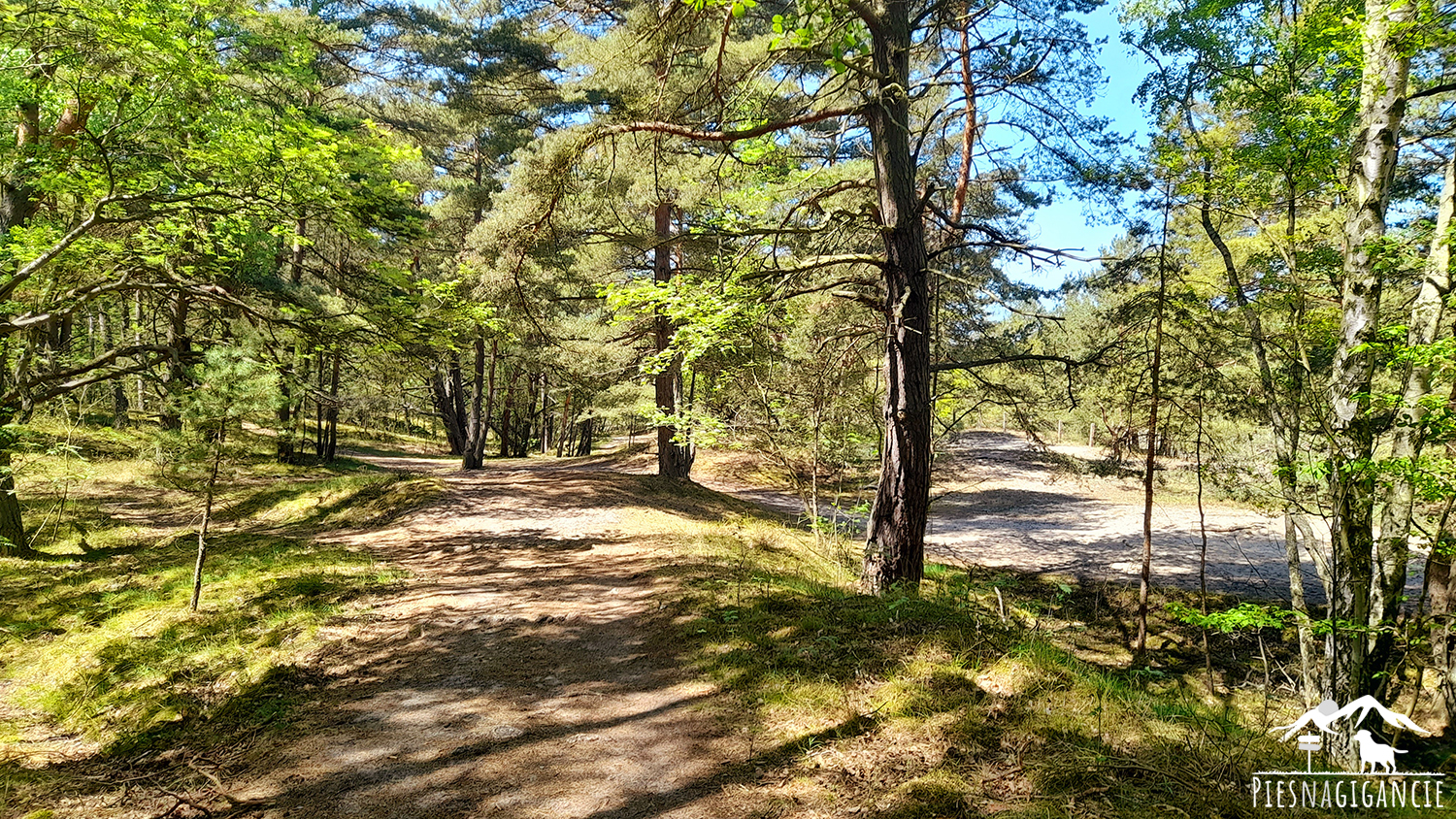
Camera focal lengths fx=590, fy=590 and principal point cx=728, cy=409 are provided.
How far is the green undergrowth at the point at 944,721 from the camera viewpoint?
2.83m

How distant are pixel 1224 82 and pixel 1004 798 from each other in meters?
7.94

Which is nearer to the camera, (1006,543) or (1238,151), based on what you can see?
(1238,151)

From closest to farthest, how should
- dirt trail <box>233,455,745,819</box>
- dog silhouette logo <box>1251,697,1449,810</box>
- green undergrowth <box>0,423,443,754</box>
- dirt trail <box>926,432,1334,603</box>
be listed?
dog silhouette logo <box>1251,697,1449,810</box> < dirt trail <box>233,455,745,819</box> < green undergrowth <box>0,423,443,754</box> < dirt trail <box>926,432,1334,603</box>

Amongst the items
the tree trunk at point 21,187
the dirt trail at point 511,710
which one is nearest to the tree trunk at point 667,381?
the dirt trail at point 511,710

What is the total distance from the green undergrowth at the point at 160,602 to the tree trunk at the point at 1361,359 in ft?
23.8

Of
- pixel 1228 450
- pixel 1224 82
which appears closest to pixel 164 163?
pixel 1224 82

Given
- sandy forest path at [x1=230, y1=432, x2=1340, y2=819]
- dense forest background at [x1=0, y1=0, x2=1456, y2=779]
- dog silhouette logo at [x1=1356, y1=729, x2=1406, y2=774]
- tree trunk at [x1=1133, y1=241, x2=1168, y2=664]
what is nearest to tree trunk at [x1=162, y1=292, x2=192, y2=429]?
dense forest background at [x1=0, y1=0, x2=1456, y2=779]

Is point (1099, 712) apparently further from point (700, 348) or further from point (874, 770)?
point (700, 348)

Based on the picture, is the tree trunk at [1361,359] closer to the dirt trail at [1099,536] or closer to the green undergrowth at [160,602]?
the dirt trail at [1099,536]

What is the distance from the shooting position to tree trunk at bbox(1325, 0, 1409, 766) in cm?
361

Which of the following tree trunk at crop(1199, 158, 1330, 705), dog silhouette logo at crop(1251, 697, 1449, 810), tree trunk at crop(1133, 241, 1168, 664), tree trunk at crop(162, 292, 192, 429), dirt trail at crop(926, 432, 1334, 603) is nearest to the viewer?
dog silhouette logo at crop(1251, 697, 1449, 810)

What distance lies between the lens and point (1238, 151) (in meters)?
6.68

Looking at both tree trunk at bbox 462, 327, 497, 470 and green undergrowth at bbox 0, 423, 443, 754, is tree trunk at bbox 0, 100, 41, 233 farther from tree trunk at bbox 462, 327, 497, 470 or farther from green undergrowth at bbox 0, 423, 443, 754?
tree trunk at bbox 462, 327, 497, 470

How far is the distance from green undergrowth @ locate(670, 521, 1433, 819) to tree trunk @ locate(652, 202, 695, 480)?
8404 mm
